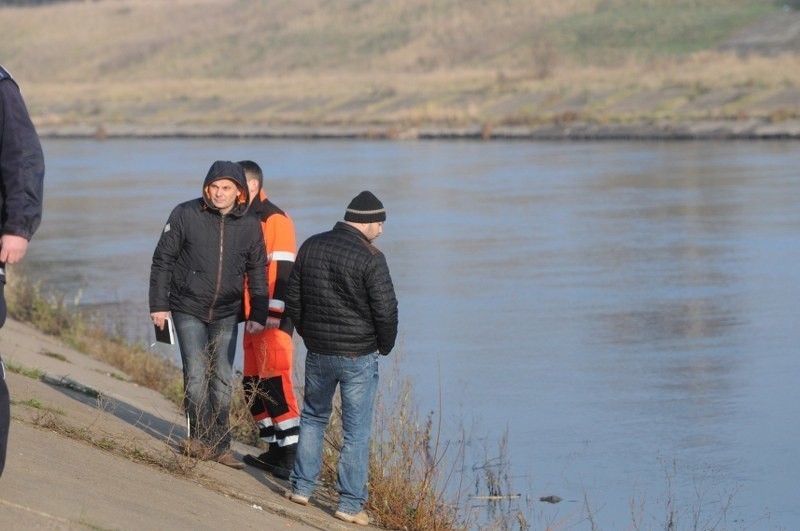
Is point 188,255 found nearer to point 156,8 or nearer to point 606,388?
point 606,388

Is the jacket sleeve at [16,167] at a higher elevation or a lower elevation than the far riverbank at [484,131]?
higher

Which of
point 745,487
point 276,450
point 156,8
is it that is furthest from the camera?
point 156,8

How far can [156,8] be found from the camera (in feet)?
412

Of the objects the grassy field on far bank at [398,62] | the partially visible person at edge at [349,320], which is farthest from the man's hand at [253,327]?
the grassy field on far bank at [398,62]

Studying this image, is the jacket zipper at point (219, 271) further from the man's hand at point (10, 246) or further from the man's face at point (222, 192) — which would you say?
the man's hand at point (10, 246)

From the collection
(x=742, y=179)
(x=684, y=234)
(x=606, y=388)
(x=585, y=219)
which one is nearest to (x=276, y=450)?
(x=606, y=388)

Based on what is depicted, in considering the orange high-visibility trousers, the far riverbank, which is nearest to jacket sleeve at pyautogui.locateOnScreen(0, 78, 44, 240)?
the orange high-visibility trousers

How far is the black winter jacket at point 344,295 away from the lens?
7070mm

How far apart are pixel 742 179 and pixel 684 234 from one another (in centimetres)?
842

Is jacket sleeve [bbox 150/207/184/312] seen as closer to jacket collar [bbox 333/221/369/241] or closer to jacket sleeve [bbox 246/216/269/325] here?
jacket sleeve [bbox 246/216/269/325]

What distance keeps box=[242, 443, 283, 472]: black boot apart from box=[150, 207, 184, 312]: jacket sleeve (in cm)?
111

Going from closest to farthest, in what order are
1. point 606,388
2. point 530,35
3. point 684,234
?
point 606,388
point 684,234
point 530,35

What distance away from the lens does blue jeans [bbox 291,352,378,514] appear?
7.21m

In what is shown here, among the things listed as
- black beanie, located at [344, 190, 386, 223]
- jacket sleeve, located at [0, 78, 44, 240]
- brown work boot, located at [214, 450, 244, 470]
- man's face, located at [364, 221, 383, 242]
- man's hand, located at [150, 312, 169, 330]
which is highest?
jacket sleeve, located at [0, 78, 44, 240]
